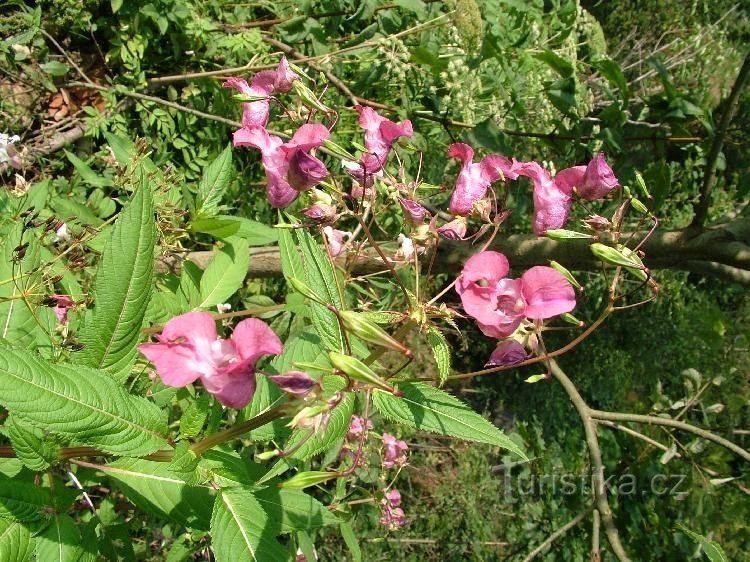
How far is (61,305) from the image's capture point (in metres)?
1.43

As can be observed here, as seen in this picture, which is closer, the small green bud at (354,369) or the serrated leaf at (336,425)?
the small green bud at (354,369)

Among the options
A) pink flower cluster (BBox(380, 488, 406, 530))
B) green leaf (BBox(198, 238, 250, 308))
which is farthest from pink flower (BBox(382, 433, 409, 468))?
green leaf (BBox(198, 238, 250, 308))

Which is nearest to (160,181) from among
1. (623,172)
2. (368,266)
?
(368,266)

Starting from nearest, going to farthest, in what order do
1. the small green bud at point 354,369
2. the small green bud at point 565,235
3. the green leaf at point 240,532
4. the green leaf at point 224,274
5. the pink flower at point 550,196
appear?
the small green bud at point 354,369 < the green leaf at point 240,532 < the small green bud at point 565,235 < the pink flower at point 550,196 < the green leaf at point 224,274

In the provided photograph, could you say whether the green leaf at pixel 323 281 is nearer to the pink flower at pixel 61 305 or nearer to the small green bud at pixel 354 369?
the small green bud at pixel 354 369

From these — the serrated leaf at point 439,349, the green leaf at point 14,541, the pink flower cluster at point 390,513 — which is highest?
the serrated leaf at point 439,349

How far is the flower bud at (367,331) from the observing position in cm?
80

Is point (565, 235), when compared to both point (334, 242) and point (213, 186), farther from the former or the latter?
point (213, 186)

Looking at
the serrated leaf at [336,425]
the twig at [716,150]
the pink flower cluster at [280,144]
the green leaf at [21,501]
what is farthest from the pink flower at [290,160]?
the twig at [716,150]

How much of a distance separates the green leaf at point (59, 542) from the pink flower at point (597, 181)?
1.00 m

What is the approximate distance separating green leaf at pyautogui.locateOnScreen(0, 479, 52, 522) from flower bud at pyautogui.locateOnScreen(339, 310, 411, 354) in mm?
584

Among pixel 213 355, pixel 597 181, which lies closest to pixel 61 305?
pixel 213 355

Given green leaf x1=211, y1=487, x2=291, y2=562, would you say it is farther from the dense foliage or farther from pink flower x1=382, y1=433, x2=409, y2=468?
pink flower x1=382, y1=433, x2=409, y2=468

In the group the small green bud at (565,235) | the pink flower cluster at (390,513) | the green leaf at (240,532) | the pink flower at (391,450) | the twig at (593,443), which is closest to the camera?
the green leaf at (240,532)
